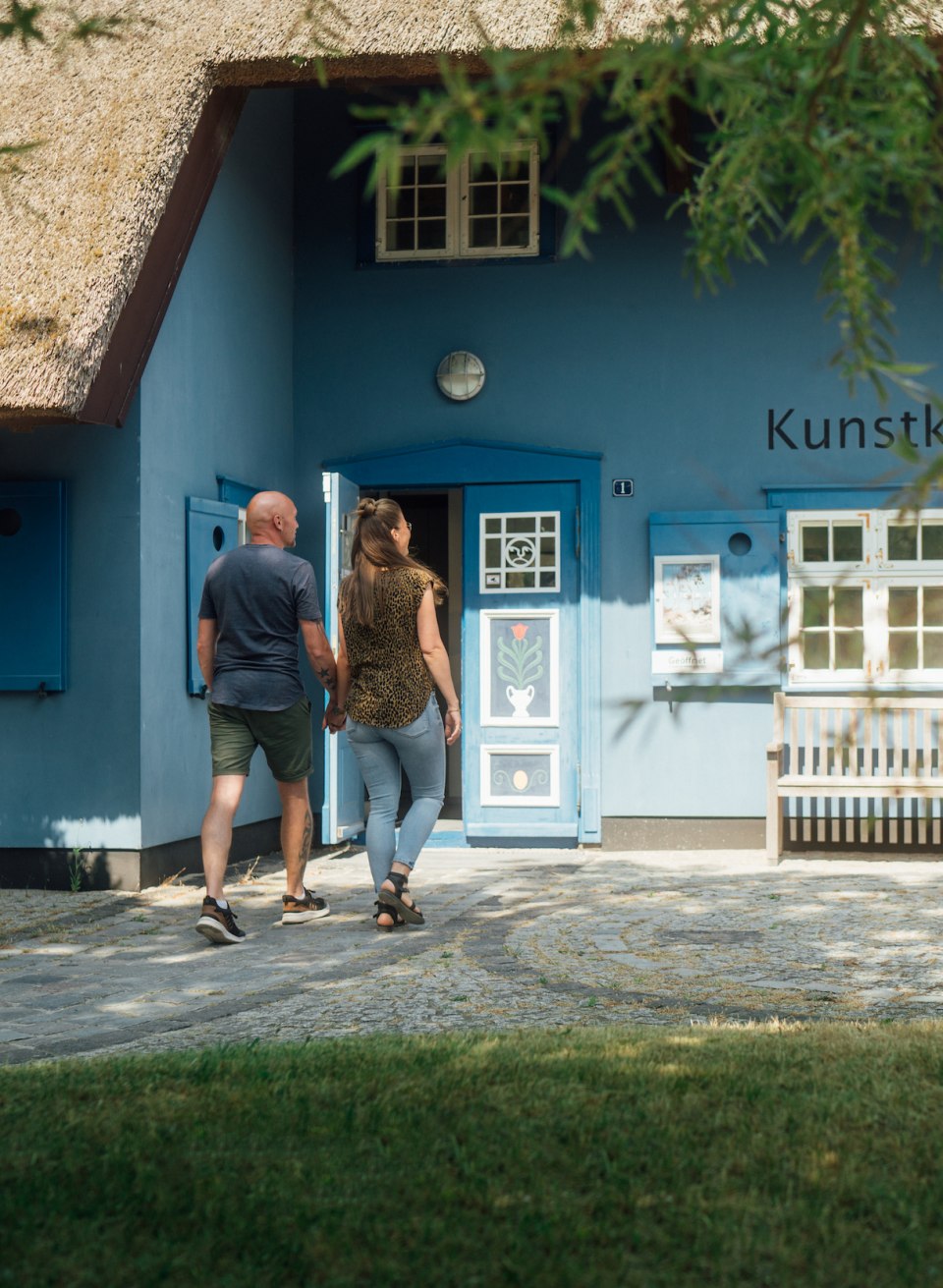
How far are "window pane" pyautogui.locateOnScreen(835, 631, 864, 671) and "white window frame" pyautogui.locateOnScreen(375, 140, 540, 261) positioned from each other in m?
3.11

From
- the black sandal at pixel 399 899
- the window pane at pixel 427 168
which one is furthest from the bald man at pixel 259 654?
the window pane at pixel 427 168

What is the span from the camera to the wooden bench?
9.05 m

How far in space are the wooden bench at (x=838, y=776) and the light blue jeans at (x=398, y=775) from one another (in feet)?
10.1

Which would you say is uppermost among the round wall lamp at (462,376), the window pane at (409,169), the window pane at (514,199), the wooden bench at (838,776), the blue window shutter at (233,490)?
the window pane at (409,169)

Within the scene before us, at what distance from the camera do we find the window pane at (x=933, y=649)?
379 inches

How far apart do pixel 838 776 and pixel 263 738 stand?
12.8 feet

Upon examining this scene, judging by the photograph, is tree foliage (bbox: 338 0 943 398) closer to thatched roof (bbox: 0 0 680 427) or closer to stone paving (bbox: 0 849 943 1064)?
stone paving (bbox: 0 849 943 1064)

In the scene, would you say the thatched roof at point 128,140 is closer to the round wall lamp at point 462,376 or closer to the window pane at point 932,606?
the round wall lamp at point 462,376

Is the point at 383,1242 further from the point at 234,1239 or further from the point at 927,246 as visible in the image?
the point at 927,246

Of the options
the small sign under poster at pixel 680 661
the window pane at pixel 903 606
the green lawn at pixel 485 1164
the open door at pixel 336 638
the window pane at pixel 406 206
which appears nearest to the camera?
the green lawn at pixel 485 1164

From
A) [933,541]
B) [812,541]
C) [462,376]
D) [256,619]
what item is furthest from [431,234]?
[256,619]

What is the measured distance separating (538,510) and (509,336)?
1.14 metres

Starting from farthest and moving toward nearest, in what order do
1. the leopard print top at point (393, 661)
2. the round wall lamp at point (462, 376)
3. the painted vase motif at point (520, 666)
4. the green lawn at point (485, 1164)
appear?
the round wall lamp at point (462, 376)
the painted vase motif at point (520, 666)
the leopard print top at point (393, 661)
the green lawn at point (485, 1164)

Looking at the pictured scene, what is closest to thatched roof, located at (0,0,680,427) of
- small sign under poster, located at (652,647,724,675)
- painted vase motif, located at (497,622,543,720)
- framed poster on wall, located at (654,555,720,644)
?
framed poster on wall, located at (654,555,720,644)
